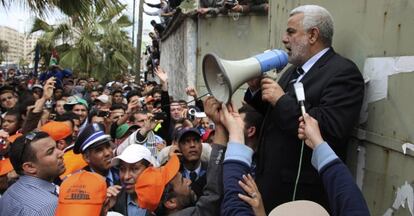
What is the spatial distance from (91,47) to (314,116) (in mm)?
19048

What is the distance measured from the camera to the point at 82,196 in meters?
2.11

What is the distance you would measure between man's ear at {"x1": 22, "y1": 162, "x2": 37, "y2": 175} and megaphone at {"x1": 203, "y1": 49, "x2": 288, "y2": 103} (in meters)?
1.14

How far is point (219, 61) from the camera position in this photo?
1.94 meters

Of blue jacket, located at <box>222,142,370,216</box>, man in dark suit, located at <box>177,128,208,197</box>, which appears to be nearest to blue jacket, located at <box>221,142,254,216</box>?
blue jacket, located at <box>222,142,370,216</box>

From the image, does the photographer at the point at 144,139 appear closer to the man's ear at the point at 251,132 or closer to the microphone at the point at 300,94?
the man's ear at the point at 251,132

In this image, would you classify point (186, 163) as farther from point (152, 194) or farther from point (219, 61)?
point (219, 61)

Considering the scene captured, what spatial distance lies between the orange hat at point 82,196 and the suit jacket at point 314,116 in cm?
74

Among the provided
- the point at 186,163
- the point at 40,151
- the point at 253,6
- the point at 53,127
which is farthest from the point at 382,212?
the point at 253,6

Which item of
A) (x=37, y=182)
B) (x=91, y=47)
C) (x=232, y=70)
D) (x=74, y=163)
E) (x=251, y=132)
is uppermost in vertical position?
(x=91, y=47)

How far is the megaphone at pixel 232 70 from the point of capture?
193 cm

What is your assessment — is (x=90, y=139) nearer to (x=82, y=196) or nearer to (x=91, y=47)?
(x=82, y=196)

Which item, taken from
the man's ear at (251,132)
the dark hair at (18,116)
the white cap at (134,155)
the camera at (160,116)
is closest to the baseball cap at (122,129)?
the camera at (160,116)

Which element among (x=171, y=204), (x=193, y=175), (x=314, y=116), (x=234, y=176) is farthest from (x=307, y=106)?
(x=193, y=175)

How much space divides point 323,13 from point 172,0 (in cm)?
1062
